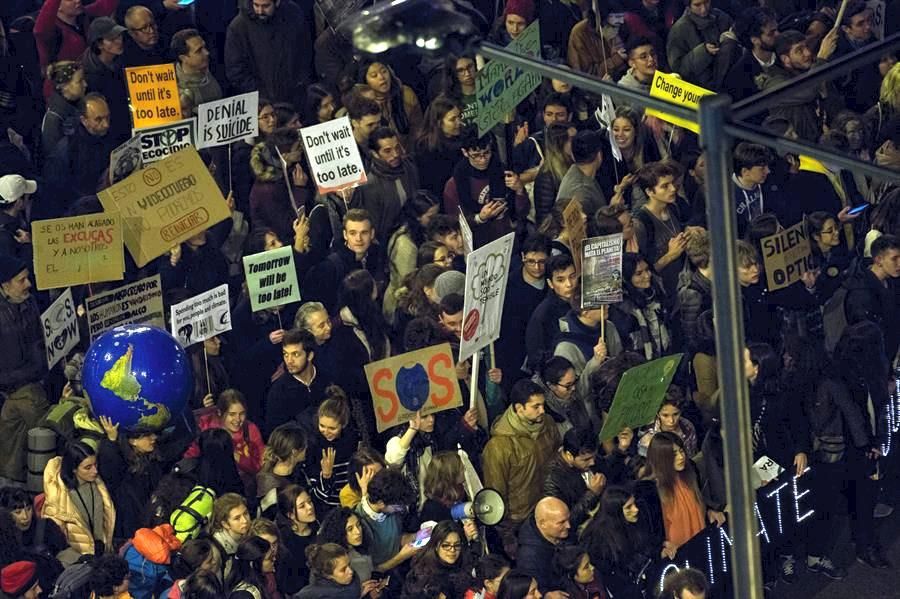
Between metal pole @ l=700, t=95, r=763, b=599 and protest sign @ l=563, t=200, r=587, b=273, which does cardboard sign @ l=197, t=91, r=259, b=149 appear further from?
metal pole @ l=700, t=95, r=763, b=599

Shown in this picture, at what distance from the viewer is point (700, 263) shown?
13.0 meters

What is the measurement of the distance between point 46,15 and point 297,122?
1604 millimetres

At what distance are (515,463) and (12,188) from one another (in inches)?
122

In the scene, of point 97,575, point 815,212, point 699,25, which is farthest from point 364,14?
point 699,25

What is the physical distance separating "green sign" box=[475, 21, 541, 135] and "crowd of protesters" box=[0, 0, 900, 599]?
15 cm

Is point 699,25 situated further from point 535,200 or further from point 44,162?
point 44,162

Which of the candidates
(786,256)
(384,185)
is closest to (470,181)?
(384,185)

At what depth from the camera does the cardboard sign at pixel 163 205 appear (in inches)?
484

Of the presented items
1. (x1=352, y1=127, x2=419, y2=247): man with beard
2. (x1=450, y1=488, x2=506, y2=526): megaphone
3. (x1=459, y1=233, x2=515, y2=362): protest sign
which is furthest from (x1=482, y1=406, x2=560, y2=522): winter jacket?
(x1=352, y1=127, x2=419, y2=247): man with beard

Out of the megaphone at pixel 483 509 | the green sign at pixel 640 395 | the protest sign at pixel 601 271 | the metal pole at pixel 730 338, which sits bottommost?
the megaphone at pixel 483 509

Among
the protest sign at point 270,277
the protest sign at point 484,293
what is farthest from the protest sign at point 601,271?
the protest sign at point 270,277

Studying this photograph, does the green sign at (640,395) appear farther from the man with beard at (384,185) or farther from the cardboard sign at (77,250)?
the cardboard sign at (77,250)

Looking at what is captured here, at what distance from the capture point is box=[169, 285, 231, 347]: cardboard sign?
1204cm

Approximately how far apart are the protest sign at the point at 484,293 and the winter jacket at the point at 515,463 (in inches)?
18.0
